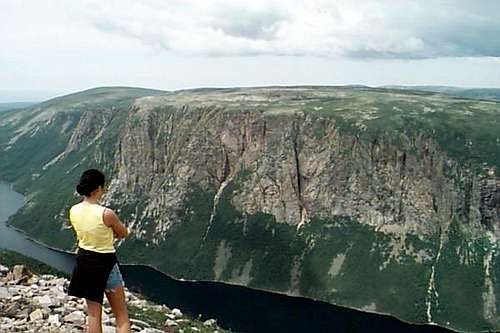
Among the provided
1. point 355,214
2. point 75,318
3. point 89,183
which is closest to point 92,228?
point 89,183

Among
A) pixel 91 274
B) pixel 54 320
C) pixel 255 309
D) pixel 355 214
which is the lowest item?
pixel 255 309

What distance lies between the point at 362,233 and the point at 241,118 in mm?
57065

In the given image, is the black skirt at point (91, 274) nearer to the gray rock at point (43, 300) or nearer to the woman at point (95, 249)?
the woman at point (95, 249)

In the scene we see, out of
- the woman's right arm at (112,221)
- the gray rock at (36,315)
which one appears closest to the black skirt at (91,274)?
the woman's right arm at (112,221)

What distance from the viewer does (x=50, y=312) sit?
2417cm

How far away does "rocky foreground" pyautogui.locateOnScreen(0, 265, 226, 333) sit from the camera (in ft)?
73.8

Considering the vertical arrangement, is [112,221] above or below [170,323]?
above

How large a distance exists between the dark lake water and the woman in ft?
357

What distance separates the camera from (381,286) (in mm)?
161375

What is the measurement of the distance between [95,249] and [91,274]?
2.56ft

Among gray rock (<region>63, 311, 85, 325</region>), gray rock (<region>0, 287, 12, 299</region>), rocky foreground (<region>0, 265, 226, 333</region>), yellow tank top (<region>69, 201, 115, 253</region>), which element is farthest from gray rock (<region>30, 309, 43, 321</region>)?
yellow tank top (<region>69, 201, 115, 253</region>)

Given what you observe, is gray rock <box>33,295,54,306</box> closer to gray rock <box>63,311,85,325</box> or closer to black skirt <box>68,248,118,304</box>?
gray rock <box>63,311,85,325</box>

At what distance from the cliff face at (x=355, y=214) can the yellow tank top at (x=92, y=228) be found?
143187 millimetres

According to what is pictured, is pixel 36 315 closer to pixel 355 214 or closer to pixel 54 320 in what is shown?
pixel 54 320
